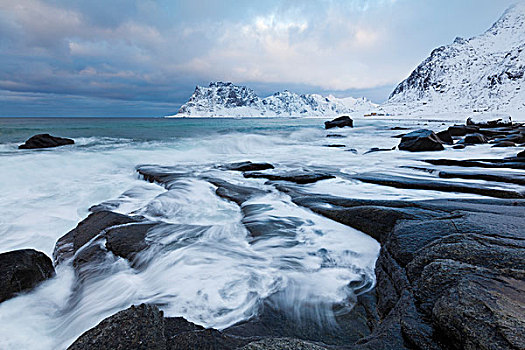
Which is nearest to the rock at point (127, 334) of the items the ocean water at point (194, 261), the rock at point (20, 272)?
the ocean water at point (194, 261)

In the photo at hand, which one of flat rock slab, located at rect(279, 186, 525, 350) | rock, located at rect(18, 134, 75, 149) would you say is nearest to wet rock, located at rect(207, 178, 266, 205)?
flat rock slab, located at rect(279, 186, 525, 350)

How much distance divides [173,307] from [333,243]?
2055 mm

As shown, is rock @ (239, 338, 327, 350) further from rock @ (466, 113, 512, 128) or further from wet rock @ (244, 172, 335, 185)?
rock @ (466, 113, 512, 128)

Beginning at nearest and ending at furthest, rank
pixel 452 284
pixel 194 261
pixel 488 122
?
pixel 452 284 → pixel 194 261 → pixel 488 122

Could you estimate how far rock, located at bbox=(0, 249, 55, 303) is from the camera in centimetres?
255

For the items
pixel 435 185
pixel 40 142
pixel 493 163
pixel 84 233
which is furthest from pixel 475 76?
pixel 84 233

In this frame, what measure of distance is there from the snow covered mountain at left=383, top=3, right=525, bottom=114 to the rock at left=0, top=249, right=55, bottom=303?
63.6m

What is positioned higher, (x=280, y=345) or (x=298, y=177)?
(x=280, y=345)

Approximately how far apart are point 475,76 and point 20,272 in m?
98.3

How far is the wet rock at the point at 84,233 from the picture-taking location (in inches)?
140

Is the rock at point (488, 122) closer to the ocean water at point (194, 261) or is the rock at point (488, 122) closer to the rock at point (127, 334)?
the ocean water at point (194, 261)

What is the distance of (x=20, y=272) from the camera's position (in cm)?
264

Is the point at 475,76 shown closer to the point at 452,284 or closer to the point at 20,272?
the point at 452,284

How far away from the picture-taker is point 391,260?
2605 mm
